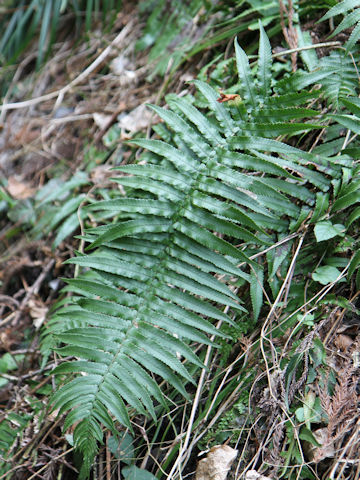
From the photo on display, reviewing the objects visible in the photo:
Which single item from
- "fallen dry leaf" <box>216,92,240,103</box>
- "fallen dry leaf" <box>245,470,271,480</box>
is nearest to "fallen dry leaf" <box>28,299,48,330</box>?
"fallen dry leaf" <box>245,470,271,480</box>

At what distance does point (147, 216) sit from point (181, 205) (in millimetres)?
143

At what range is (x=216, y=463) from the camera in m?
1.49

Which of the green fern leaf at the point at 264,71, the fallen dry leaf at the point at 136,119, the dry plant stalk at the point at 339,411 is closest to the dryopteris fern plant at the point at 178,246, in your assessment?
the green fern leaf at the point at 264,71

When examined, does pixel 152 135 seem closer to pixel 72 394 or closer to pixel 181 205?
pixel 181 205

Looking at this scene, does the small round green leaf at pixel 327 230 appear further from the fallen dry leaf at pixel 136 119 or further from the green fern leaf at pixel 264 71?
the fallen dry leaf at pixel 136 119

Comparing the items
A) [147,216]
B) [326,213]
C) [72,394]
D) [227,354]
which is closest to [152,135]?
[147,216]

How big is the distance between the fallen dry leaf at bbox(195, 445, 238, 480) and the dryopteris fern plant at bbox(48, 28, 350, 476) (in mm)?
249

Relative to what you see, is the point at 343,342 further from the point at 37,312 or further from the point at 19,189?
the point at 19,189

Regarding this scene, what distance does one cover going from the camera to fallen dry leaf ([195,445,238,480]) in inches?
58.2

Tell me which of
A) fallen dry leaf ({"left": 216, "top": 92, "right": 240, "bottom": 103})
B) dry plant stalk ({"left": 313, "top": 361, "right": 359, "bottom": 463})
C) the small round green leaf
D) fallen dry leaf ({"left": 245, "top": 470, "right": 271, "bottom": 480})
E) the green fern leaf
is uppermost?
the green fern leaf

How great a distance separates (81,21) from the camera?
347 centimetres

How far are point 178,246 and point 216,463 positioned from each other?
787 millimetres

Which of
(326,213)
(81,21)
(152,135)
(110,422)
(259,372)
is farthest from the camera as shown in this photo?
(81,21)

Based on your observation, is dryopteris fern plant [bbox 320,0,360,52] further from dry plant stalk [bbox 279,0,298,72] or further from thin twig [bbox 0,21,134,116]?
thin twig [bbox 0,21,134,116]
